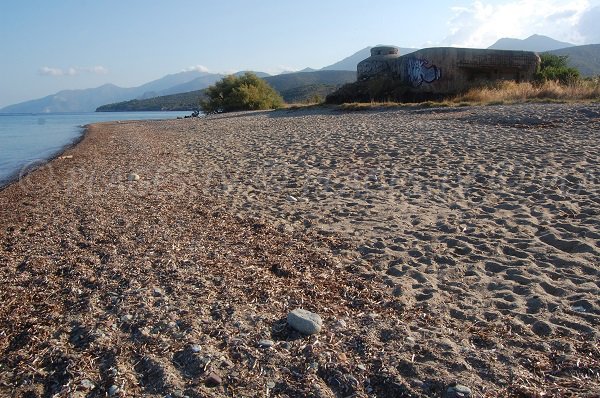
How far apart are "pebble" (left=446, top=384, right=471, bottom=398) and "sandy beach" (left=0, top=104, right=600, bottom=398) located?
0.01 meters

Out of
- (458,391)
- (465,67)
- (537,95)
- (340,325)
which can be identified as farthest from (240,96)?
(458,391)

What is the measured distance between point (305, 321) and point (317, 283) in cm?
81

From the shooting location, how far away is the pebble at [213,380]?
2486 mm

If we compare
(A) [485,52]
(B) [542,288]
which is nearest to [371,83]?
(A) [485,52]

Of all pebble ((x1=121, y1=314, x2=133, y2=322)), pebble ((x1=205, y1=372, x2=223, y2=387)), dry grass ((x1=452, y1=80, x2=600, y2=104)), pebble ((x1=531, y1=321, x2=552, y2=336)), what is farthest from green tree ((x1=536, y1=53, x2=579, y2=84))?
pebble ((x1=205, y1=372, x2=223, y2=387))

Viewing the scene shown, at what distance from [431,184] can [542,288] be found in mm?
3372

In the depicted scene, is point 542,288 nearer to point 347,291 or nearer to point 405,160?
point 347,291

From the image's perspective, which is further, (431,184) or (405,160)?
(405,160)

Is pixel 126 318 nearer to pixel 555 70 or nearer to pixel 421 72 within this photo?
pixel 421 72

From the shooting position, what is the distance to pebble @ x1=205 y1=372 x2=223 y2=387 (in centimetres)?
249

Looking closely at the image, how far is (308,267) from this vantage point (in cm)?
416

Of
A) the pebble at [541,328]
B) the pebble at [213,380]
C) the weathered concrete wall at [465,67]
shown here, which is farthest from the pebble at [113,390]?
the weathered concrete wall at [465,67]

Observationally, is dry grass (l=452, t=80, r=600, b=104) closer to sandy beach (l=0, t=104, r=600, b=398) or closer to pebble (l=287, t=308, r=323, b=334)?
sandy beach (l=0, t=104, r=600, b=398)

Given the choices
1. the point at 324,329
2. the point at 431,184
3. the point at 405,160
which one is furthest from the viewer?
the point at 405,160
